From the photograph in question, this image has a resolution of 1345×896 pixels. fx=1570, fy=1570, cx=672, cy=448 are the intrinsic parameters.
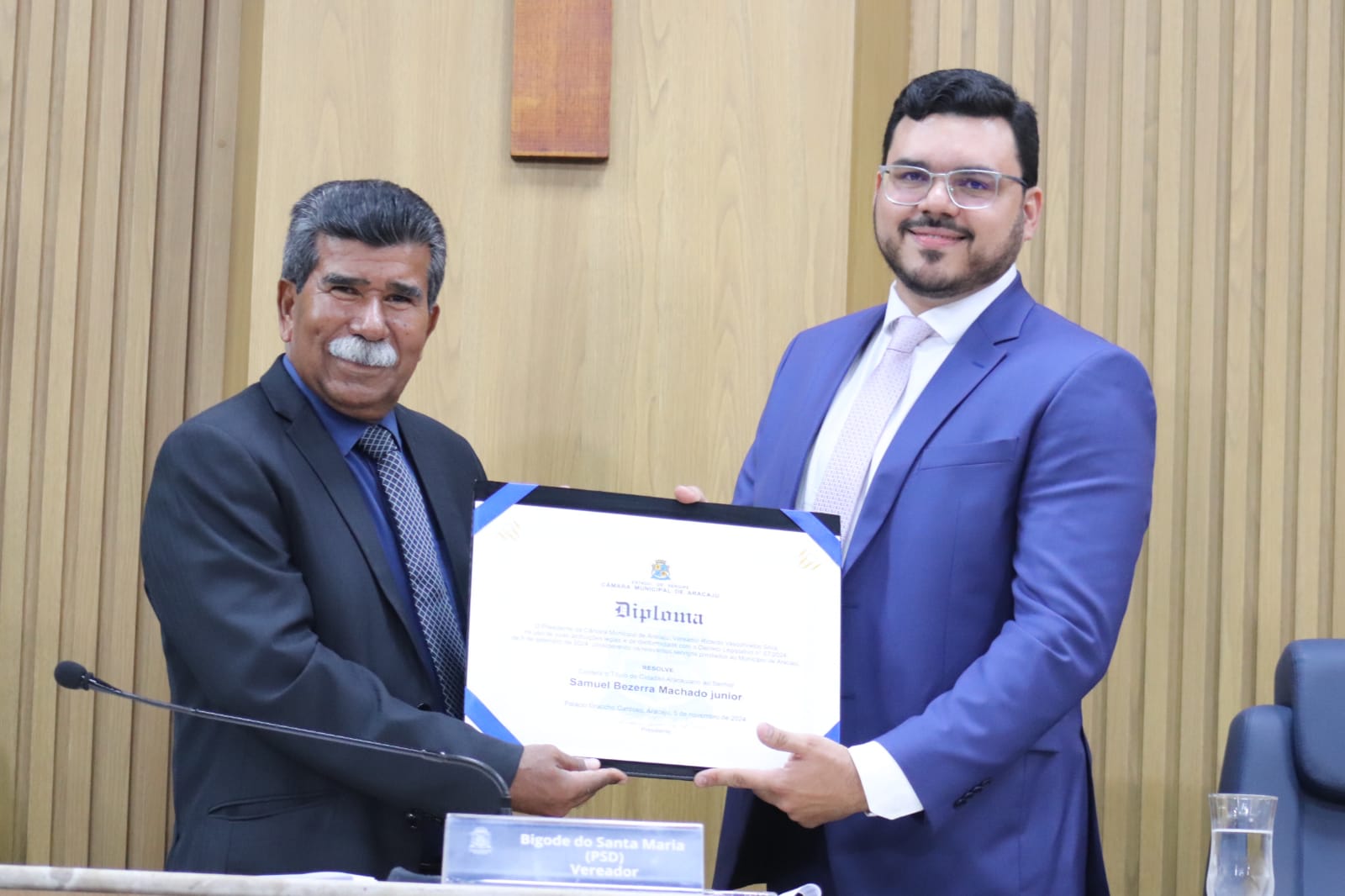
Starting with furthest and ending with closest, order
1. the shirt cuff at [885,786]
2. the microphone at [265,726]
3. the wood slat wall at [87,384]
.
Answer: the wood slat wall at [87,384]
the shirt cuff at [885,786]
the microphone at [265,726]

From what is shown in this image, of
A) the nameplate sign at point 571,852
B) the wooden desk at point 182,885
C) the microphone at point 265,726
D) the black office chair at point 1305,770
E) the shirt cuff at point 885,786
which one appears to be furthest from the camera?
the black office chair at point 1305,770

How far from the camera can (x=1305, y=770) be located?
2.54m

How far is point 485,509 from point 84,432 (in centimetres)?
124

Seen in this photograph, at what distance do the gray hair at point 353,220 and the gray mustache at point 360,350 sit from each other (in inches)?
5.3

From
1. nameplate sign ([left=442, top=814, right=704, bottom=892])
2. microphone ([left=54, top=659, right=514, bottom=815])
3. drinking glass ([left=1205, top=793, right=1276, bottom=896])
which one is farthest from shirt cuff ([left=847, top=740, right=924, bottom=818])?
nameplate sign ([left=442, top=814, right=704, bottom=892])

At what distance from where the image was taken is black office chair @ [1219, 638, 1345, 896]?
253 centimetres

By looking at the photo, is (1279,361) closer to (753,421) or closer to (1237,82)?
(1237,82)

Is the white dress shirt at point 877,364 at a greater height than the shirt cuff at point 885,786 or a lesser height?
greater

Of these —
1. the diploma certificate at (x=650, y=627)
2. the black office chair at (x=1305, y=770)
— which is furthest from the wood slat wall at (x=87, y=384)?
the black office chair at (x=1305, y=770)

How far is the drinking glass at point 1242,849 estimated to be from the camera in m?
1.93

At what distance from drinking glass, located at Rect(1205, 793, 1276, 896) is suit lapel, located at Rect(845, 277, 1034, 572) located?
690 millimetres

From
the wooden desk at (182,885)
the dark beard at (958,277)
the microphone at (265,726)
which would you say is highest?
the dark beard at (958,277)

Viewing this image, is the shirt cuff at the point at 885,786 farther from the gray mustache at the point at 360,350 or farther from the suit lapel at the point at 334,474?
the gray mustache at the point at 360,350

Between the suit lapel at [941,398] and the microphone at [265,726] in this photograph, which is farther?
Answer: the suit lapel at [941,398]
